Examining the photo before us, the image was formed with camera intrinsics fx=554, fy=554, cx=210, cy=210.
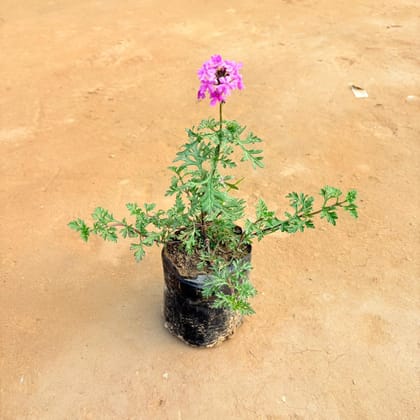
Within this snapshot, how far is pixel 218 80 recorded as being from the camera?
236 cm

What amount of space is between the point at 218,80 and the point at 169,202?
1951 millimetres

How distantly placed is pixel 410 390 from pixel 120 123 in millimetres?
3507

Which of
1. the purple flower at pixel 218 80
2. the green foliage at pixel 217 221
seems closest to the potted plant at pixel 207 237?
the green foliage at pixel 217 221

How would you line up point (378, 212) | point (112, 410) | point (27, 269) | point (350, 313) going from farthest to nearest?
1. point (378, 212)
2. point (27, 269)
3. point (350, 313)
4. point (112, 410)

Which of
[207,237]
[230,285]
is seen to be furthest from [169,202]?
[230,285]

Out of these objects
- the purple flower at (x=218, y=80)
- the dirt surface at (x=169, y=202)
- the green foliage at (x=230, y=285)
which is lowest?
the dirt surface at (x=169, y=202)

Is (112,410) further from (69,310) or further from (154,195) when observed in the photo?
(154,195)

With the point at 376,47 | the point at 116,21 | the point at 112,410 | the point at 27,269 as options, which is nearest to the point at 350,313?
the point at 112,410

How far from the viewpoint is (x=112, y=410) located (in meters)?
2.82

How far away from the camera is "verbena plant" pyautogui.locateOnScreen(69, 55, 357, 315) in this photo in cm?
246

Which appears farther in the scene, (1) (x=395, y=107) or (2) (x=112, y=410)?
(1) (x=395, y=107)

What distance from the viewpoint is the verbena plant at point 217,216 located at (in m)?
2.46

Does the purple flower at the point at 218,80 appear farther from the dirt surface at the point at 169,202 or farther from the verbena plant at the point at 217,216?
the dirt surface at the point at 169,202

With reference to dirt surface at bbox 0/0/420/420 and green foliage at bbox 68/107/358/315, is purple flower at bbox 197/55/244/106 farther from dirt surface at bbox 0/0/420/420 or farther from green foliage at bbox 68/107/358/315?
dirt surface at bbox 0/0/420/420
